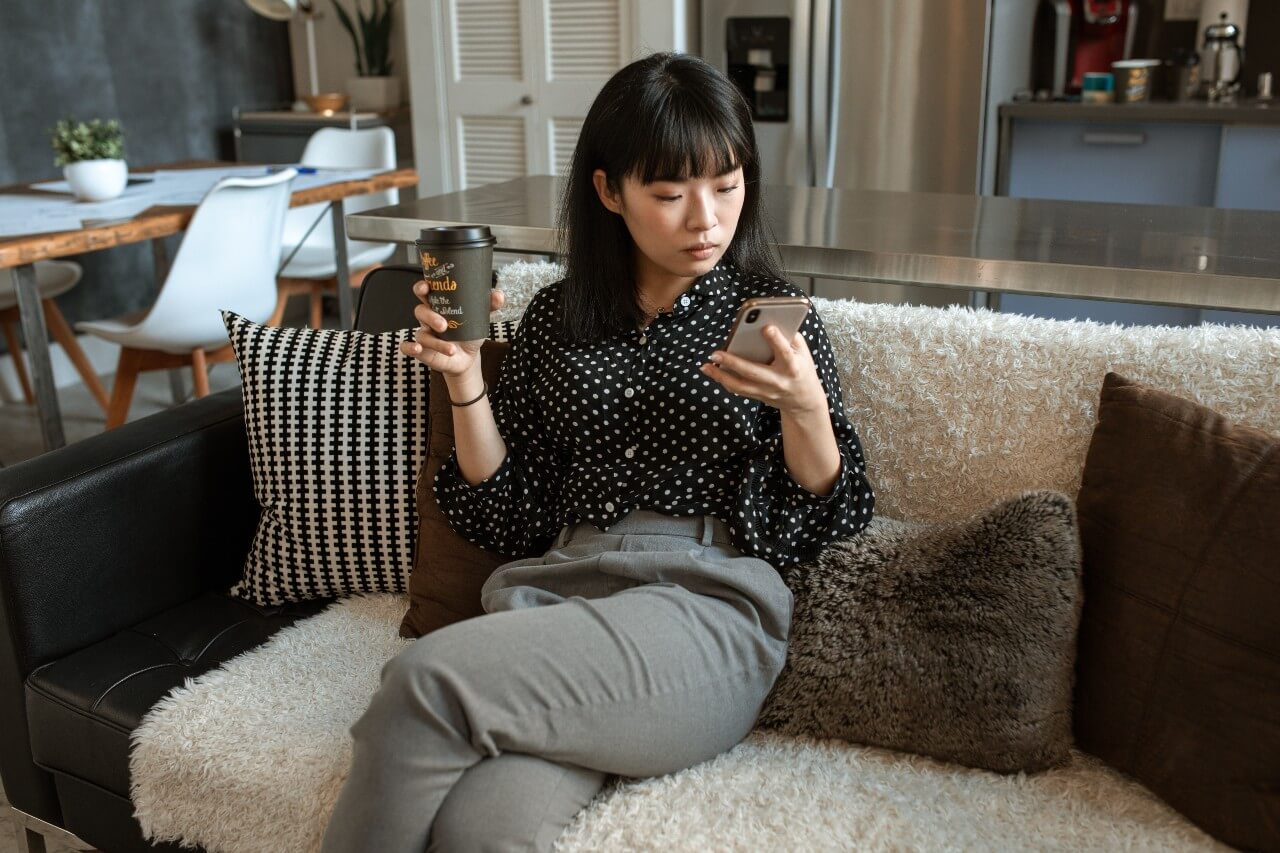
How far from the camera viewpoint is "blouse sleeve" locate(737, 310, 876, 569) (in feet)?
4.24

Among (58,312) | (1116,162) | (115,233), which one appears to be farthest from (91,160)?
(1116,162)

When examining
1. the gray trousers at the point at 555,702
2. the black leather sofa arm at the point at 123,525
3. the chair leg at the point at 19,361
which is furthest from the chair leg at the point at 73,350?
the gray trousers at the point at 555,702

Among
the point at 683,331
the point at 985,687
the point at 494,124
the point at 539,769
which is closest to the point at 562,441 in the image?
the point at 683,331

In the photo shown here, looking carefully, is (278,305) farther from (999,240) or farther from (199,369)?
(999,240)

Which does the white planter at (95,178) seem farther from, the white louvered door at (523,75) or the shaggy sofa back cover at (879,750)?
the shaggy sofa back cover at (879,750)

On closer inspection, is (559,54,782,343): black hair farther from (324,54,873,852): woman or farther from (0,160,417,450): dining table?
(0,160,417,450): dining table

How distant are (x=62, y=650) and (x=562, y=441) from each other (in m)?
0.71

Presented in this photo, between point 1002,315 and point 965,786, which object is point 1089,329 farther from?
point 965,786

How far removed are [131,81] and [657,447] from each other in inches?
152

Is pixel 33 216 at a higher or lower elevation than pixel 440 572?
higher

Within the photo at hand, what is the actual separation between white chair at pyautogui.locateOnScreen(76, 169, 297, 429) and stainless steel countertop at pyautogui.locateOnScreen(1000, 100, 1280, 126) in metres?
2.06

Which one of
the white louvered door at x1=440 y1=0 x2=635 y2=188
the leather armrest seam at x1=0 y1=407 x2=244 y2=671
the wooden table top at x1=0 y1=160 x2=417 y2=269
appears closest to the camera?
the leather armrest seam at x1=0 y1=407 x2=244 y2=671

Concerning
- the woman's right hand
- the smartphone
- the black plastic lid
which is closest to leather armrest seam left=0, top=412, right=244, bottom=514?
the woman's right hand

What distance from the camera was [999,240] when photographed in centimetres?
162
